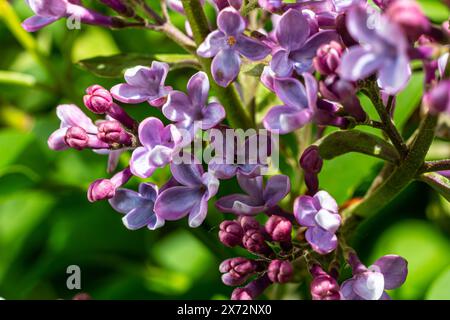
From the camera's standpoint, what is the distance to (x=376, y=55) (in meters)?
1.18

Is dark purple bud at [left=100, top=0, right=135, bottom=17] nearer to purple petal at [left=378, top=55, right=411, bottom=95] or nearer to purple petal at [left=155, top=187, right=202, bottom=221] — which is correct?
purple petal at [left=155, top=187, right=202, bottom=221]

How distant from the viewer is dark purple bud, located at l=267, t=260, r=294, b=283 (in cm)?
155

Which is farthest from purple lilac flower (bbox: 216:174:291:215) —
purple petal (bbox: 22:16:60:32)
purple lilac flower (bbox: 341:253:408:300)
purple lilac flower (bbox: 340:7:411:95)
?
purple petal (bbox: 22:16:60:32)

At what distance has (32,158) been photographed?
2543mm

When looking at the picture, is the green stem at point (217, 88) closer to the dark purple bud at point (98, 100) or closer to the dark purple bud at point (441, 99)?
the dark purple bud at point (98, 100)

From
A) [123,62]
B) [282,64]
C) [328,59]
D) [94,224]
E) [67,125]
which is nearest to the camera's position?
[328,59]

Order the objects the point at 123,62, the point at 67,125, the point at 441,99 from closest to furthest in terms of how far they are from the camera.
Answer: the point at 441,99
the point at 67,125
the point at 123,62

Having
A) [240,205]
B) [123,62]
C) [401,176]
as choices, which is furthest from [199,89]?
[401,176]

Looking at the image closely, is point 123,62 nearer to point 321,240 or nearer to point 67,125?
point 67,125

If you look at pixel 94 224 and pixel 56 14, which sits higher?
pixel 56 14

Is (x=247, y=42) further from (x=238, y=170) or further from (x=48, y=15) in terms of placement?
(x=48, y=15)

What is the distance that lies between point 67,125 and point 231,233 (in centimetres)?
44

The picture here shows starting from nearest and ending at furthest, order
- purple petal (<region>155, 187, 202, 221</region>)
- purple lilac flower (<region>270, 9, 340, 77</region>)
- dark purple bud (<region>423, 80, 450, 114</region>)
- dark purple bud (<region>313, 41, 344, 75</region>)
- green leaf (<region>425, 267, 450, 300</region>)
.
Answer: dark purple bud (<region>423, 80, 450, 114</region>) < dark purple bud (<region>313, 41, 344, 75</region>) < purple lilac flower (<region>270, 9, 340, 77</region>) < purple petal (<region>155, 187, 202, 221</region>) < green leaf (<region>425, 267, 450, 300</region>)

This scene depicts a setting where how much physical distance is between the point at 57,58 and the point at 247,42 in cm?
185
